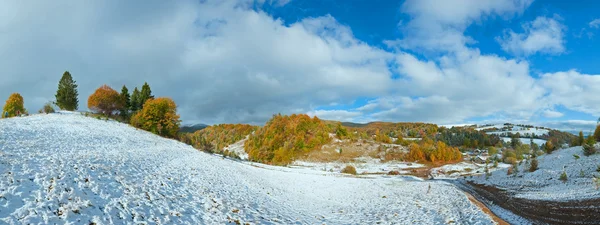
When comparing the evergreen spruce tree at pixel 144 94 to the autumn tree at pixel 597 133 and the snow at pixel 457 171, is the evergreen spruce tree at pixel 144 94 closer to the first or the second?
the snow at pixel 457 171

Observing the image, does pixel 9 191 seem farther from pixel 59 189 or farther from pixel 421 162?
pixel 421 162

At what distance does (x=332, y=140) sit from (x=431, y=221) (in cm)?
11080

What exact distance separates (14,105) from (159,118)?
25.6 m

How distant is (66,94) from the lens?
5659 centimetres

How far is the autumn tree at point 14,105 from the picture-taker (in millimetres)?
48969

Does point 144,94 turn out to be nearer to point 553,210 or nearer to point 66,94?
point 66,94

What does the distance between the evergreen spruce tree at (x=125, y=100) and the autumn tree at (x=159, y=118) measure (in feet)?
40.0

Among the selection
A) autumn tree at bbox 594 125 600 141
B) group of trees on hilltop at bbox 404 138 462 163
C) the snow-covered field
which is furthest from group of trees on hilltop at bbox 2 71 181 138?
group of trees on hilltop at bbox 404 138 462 163

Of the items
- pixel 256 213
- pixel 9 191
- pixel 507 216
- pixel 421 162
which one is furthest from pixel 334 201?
pixel 421 162

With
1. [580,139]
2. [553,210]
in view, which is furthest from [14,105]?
[580,139]

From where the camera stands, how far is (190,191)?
51.2 feet

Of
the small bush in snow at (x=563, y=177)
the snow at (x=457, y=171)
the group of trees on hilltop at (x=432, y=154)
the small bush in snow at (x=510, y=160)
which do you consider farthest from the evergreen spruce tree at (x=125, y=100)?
the small bush in snow at (x=510, y=160)

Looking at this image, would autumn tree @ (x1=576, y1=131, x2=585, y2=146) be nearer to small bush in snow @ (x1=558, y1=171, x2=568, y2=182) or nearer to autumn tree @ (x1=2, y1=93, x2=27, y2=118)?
small bush in snow @ (x1=558, y1=171, x2=568, y2=182)

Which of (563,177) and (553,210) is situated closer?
(553,210)
